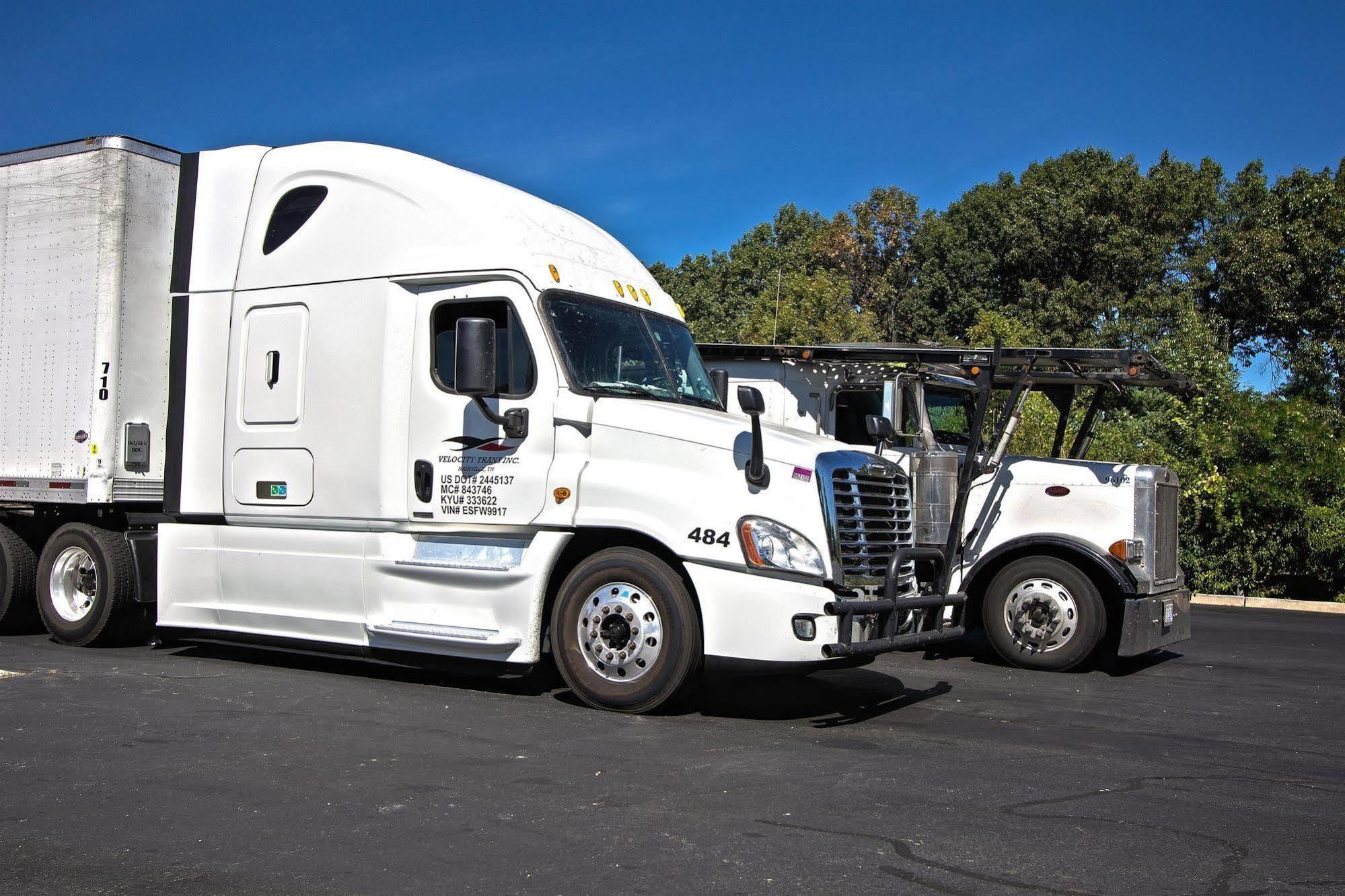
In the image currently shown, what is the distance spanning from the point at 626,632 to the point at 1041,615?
3.99 metres

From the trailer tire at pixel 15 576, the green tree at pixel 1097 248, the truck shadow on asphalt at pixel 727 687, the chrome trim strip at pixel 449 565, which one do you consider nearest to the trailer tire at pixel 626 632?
the truck shadow on asphalt at pixel 727 687

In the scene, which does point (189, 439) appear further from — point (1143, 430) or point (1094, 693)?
point (1143, 430)

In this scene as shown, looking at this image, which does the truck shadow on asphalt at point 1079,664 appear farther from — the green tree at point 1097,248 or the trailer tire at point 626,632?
the green tree at point 1097,248

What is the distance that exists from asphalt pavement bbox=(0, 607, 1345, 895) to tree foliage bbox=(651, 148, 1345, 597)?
5.19 meters

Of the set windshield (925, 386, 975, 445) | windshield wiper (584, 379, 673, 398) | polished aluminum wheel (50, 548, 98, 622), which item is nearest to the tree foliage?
windshield (925, 386, 975, 445)

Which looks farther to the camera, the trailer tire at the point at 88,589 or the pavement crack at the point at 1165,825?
the trailer tire at the point at 88,589

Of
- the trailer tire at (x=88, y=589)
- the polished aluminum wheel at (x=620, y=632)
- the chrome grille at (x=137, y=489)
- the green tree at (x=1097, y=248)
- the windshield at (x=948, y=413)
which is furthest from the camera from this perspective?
the green tree at (x=1097, y=248)

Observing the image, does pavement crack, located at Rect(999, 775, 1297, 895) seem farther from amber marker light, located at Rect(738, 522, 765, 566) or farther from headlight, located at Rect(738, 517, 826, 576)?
amber marker light, located at Rect(738, 522, 765, 566)

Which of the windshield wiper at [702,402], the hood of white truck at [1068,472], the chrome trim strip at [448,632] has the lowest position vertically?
the chrome trim strip at [448,632]

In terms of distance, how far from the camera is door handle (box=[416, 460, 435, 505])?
8.36 metres

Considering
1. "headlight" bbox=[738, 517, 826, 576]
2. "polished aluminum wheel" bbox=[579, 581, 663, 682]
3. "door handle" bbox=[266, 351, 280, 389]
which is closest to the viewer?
"headlight" bbox=[738, 517, 826, 576]

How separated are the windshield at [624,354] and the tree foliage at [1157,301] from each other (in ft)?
16.9

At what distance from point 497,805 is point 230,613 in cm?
451

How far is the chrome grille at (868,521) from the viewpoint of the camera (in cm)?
733
